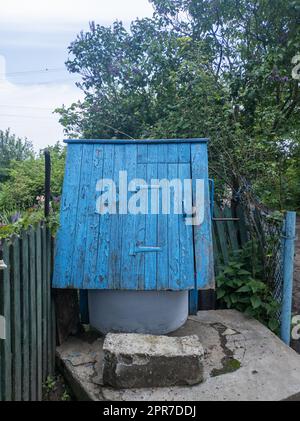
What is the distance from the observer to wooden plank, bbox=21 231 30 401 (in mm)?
2652

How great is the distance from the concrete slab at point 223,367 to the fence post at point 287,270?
0.83ft

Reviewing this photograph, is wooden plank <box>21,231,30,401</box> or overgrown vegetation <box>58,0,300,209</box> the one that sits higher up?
overgrown vegetation <box>58,0,300,209</box>

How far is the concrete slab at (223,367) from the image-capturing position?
2.81m

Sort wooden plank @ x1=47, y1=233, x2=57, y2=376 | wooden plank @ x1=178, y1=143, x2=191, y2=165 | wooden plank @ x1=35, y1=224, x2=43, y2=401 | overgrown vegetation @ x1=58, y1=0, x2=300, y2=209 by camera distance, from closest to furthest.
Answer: wooden plank @ x1=35, y1=224, x2=43, y2=401 < wooden plank @ x1=47, y1=233, x2=57, y2=376 < wooden plank @ x1=178, y1=143, x2=191, y2=165 < overgrown vegetation @ x1=58, y1=0, x2=300, y2=209

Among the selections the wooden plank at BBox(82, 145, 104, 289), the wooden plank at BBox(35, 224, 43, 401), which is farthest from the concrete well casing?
the wooden plank at BBox(35, 224, 43, 401)

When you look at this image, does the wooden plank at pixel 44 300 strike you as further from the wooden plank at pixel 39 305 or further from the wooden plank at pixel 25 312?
the wooden plank at pixel 25 312

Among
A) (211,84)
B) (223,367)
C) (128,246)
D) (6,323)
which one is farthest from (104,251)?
(211,84)

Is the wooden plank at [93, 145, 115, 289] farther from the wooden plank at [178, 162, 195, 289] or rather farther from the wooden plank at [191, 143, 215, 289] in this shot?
the wooden plank at [191, 143, 215, 289]

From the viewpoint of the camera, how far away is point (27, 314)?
2.73m

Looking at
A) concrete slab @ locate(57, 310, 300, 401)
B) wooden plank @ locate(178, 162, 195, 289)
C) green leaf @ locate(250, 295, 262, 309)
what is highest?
wooden plank @ locate(178, 162, 195, 289)

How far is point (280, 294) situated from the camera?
4.04 m

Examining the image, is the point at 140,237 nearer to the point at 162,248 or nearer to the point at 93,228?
the point at 162,248

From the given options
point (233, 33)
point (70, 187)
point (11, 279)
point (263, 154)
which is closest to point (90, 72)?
point (233, 33)
